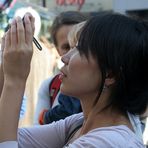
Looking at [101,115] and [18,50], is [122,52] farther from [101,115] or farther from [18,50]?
[18,50]

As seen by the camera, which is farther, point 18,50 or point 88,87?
point 88,87

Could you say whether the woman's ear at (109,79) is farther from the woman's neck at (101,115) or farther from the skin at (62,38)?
the skin at (62,38)

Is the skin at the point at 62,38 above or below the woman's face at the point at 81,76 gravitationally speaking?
below

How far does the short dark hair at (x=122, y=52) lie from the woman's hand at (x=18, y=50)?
0.68ft

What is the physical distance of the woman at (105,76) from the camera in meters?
1.18

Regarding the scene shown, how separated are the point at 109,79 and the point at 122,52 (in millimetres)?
101

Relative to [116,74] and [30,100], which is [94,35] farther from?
[30,100]

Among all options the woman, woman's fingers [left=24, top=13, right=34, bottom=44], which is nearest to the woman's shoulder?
the woman

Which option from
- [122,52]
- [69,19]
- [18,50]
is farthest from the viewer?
[69,19]

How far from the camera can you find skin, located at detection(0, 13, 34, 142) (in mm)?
1033

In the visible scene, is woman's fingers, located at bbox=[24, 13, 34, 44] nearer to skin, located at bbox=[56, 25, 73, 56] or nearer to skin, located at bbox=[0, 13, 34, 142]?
skin, located at bbox=[0, 13, 34, 142]

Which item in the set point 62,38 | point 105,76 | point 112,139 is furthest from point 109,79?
point 62,38

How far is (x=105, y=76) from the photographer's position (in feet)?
3.98

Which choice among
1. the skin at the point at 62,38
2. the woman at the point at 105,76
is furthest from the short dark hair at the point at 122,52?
the skin at the point at 62,38
